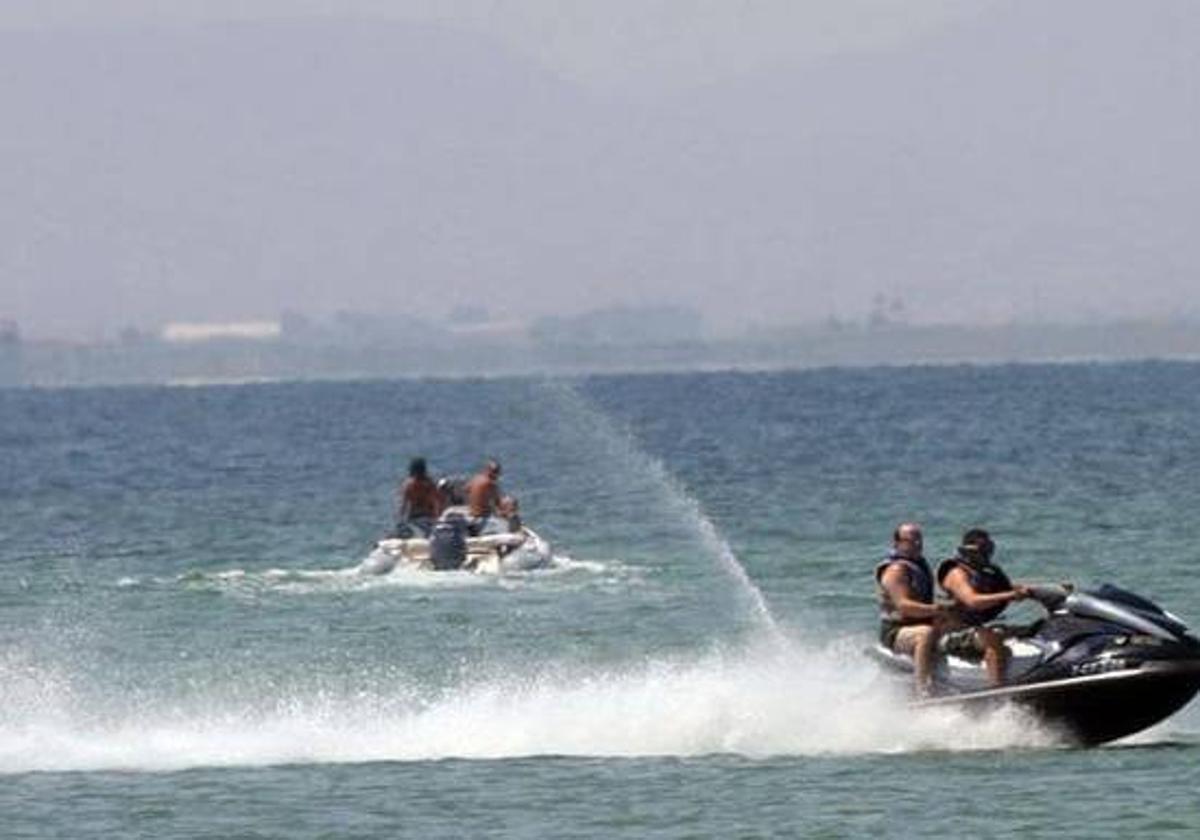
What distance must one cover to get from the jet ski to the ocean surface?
356 millimetres

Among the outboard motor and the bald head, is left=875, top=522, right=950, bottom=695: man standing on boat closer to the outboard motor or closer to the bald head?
the bald head

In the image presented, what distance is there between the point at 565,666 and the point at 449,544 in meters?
9.15

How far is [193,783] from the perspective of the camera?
2564cm

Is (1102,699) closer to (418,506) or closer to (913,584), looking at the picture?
(913,584)

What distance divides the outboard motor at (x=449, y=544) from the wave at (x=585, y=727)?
13149 millimetres

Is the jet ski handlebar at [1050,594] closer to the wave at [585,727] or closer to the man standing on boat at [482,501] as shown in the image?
the wave at [585,727]

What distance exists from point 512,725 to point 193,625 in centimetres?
1193

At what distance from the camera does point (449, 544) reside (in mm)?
42406

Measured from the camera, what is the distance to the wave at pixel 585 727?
2586cm

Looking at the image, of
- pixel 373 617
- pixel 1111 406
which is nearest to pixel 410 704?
pixel 373 617

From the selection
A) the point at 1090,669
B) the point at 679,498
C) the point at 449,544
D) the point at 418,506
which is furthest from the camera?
the point at 679,498

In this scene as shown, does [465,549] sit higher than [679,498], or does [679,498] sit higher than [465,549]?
[679,498]

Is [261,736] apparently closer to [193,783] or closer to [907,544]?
[193,783]

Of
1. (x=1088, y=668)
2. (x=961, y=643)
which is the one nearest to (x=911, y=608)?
(x=961, y=643)
